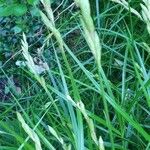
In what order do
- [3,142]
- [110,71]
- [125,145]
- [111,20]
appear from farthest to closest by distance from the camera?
[111,20] → [110,71] → [3,142] → [125,145]

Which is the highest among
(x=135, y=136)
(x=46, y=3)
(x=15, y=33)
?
(x=46, y=3)

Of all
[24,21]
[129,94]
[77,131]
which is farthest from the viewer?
[24,21]

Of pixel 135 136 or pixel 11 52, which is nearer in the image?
pixel 135 136

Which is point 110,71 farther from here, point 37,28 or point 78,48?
point 37,28

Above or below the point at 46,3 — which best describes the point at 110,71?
below

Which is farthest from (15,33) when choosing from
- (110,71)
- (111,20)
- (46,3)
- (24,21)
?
(46,3)

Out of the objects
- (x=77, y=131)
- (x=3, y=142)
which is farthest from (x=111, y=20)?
(x=77, y=131)
